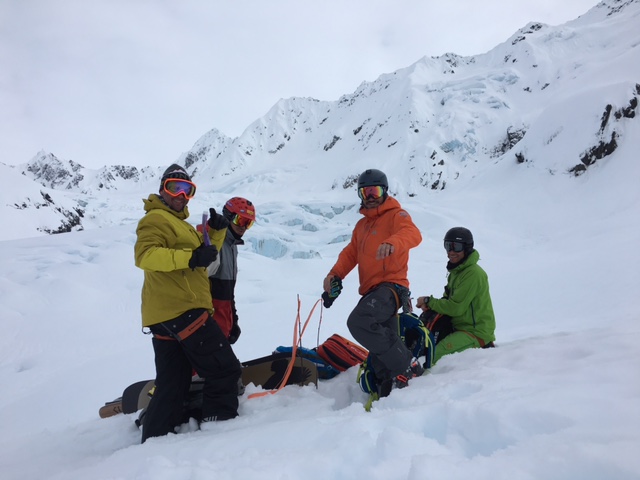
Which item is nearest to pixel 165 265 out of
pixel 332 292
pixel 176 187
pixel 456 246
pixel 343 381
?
pixel 176 187

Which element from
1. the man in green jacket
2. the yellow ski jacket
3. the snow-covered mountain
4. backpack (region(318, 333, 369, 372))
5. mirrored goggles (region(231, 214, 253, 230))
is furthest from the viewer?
the snow-covered mountain

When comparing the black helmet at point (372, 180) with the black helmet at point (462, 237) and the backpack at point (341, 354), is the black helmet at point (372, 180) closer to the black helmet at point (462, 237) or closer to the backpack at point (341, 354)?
the black helmet at point (462, 237)

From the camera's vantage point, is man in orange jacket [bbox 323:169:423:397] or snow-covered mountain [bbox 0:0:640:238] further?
snow-covered mountain [bbox 0:0:640:238]

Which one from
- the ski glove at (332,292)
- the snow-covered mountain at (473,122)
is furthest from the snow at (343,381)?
the snow-covered mountain at (473,122)

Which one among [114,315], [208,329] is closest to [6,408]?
[114,315]

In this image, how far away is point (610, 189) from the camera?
19688 millimetres

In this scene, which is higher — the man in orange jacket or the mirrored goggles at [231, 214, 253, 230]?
the mirrored goggles at [231, 214, 253, 230]

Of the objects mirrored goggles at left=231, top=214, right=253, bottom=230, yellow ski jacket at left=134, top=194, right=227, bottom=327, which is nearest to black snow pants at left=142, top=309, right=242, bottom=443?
yellow ski jacket at left=134, top=194, right=227, bottom=327

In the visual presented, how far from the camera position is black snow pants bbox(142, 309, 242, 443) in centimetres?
281

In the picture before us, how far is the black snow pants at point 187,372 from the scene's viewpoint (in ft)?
9.21

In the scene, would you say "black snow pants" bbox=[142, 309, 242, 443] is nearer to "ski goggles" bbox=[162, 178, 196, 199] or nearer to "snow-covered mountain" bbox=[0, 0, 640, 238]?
"ski goggles" bbox=[162, 178, 196, 199]

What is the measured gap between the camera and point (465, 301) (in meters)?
3.77

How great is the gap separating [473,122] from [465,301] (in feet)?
154

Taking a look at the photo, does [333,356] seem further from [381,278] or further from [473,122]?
[473,122]
